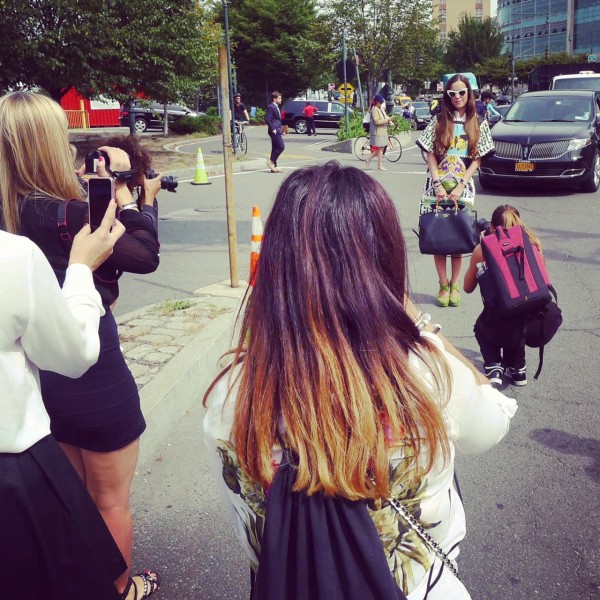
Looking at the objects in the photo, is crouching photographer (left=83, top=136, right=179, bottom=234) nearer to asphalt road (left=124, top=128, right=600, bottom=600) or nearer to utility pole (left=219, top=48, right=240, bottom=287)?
asphalt road (left=124, top=128, right=600, bottom=600)

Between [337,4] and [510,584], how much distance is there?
3584 cm

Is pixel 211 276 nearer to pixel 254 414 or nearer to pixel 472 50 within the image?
pixel 254 414

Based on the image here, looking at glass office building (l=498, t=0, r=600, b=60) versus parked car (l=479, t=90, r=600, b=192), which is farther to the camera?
glass office building (l=498, t=0, r=600, b=60)

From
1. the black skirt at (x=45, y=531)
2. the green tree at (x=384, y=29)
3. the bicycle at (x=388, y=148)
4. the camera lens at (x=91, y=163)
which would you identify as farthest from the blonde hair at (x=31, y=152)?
the green tree at (x=384, y=29)

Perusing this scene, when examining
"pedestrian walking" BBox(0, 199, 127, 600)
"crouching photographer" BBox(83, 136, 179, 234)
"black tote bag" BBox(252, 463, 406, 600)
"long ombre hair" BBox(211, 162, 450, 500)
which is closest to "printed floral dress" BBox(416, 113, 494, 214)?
"crouching photographer" BBox(83, 136, 179, 234)

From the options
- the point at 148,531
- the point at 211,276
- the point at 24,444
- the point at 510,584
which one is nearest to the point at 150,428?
the point at 148,531

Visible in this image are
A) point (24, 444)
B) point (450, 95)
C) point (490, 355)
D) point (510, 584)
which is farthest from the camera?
point (450, 95)

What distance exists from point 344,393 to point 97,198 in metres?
1.14

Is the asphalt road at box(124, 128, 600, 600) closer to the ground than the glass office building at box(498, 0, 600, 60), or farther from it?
closer to the ground

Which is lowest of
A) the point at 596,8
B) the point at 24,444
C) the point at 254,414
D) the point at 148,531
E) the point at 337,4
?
the point at 148,531

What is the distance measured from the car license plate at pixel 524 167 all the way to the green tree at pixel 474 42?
78.3 metres

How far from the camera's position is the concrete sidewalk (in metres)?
4.25

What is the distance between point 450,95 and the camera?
6.19 metres

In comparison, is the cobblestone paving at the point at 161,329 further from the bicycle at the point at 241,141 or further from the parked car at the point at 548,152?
the bicycle at the point at 241,141
